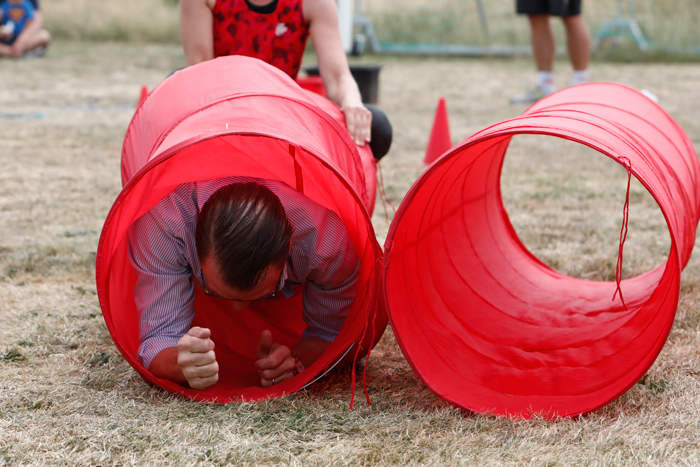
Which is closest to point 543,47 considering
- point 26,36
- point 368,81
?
point 368,81

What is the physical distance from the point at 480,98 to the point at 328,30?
451cm

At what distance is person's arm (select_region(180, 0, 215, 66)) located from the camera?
120 inches

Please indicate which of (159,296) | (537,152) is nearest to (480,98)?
(537,152)

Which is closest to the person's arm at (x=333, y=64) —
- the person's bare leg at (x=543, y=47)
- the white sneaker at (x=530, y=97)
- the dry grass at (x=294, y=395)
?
the dry grass at (x=294, y=395)

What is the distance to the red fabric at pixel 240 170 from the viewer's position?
197cm

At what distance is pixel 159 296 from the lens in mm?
2004

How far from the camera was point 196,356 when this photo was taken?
1868mm

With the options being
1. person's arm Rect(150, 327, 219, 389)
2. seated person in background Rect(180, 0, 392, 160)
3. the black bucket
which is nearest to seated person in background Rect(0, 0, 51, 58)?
the black bucket

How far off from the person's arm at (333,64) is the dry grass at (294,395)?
0.75 meters

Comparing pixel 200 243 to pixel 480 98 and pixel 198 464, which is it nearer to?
pixel 198 464

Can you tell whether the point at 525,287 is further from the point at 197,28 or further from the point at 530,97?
the point at 530,97

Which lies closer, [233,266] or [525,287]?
[233,266]

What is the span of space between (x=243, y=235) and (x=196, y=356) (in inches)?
12.3

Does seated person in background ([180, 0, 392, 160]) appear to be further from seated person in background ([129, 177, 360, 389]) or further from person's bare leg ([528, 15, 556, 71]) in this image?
person's bare leg ([528, 15, 556, 71])
